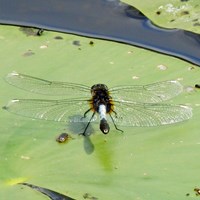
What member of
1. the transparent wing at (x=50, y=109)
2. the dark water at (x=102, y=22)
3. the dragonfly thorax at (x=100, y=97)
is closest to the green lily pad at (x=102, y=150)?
the transparent wing at (x=50, y=109)

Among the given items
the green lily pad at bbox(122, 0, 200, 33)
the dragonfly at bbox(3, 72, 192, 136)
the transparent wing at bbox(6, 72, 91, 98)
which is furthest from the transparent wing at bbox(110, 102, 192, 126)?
the green lily pad at bbox(122, 0, 200, 33)

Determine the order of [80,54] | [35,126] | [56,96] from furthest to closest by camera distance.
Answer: [80,54], [56,96], [35,126]

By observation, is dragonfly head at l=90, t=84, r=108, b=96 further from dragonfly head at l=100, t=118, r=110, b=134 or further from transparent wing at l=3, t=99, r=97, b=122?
dragonfly head at l=100, t=118, r=110, b=134

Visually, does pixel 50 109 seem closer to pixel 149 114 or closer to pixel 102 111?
pixel 102 111

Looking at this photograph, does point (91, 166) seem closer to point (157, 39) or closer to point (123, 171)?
point (123, 171)

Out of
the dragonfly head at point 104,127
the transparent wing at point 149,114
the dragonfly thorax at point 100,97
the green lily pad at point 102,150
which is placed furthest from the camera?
the dragonfly thorax at point 100,97

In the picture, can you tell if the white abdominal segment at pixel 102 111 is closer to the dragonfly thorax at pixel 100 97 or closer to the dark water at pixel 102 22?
the dragonfly thorax at pixel 100 97

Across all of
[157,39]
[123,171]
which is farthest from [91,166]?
[157,39]
